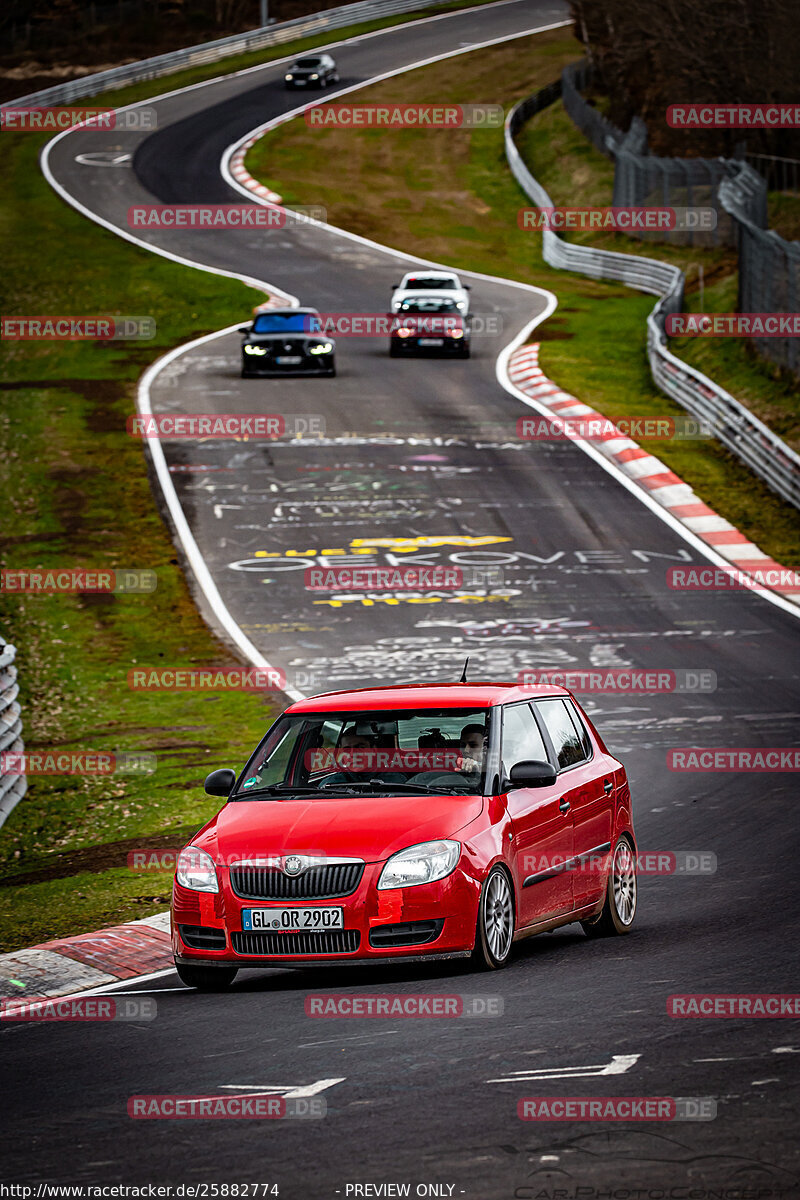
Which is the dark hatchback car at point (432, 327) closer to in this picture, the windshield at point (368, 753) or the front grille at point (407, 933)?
the windshield at point (368, 753)

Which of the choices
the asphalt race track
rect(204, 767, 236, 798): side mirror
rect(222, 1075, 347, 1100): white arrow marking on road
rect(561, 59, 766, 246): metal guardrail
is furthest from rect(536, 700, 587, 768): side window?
rect(561, 59, 766, 246): metal guardrail

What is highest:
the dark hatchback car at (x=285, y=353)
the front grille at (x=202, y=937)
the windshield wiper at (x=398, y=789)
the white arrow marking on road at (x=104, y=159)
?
the windshield wiper at (x=398, y=789)

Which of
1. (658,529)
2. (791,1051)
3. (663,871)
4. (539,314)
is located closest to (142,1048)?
(791,1051)

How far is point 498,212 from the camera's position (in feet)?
212

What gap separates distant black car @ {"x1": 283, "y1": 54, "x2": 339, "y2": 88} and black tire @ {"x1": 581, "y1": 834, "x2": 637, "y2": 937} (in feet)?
246

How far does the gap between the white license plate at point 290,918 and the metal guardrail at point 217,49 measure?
74.8 m

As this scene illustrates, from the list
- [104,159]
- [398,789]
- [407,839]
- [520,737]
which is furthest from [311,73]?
[407,839]

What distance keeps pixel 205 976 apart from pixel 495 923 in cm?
156

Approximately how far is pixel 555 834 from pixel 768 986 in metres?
Result: 1.73

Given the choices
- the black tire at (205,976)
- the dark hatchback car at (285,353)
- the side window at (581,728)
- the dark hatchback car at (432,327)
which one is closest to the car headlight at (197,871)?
the black tire at (205,976)

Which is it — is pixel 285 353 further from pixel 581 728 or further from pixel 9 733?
pixel 581 728

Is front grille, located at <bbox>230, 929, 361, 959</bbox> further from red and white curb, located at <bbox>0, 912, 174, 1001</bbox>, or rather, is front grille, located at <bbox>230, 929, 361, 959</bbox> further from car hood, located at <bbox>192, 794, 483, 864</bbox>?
red and white curb, located at <bbox>0, 912, 174, 1001</bbox>

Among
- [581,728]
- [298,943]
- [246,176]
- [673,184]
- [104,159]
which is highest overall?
[581,728]

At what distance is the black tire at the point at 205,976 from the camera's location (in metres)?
9.16
